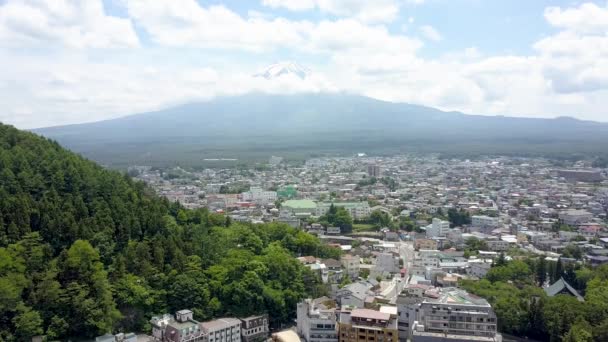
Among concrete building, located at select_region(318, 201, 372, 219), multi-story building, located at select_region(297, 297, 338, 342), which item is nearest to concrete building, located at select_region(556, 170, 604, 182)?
concrete building, located at select_region(318, 201, 372, 219)

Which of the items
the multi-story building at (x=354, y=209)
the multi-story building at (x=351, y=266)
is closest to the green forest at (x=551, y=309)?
the multi-story building at (x=351, y=266)

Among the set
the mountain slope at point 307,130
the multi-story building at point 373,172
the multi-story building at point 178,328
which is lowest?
the multi-story building at point 178,328

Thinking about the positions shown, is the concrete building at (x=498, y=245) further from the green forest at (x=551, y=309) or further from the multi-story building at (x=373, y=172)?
the multi-story building at (x=373, y=172)

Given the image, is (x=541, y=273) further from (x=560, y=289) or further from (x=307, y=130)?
(x=307, y=130)

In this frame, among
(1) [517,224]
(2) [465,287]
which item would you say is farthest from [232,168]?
(2) [465,287]

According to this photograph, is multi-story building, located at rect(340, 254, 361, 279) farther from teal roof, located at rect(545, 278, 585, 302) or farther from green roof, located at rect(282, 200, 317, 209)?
green roof, located at rect(282, 200, 317, 209)

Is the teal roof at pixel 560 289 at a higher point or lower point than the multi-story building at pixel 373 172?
lower
